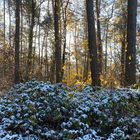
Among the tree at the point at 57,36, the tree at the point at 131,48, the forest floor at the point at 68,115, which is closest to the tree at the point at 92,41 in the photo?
the tree at the point at 131,48

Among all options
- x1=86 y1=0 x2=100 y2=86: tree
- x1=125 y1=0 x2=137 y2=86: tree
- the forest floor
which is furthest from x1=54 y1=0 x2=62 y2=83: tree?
the forest floor

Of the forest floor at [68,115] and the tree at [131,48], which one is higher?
the tree at [131,48]

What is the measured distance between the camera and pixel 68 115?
267 inches

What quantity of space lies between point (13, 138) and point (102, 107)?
7.37 ft

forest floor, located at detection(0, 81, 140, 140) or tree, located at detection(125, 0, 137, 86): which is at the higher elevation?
tree, located at detection(125, 0, 137, 86)

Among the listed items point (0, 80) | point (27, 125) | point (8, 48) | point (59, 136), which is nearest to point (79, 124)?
point (59, 136)

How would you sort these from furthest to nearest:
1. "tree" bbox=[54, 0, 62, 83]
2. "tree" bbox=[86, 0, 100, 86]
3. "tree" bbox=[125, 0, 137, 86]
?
1. "tree" bbox=[54, 0, 62, 83]
2. "tree" bbox=[86, 0, 100, 86]
3. "tree" bbox=[125, 0, 137, 86]

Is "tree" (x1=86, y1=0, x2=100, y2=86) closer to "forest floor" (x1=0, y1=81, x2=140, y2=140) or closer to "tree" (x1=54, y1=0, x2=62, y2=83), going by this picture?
"forest floor" (x1=0, y1=81, x2=140, y2=140)

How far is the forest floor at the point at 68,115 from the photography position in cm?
588

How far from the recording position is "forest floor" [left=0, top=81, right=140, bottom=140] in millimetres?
5883

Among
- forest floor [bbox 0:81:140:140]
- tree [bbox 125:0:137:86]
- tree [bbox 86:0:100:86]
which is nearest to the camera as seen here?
forest floor [bbox 0:81:140:140]

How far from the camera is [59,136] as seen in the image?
5.78 metres

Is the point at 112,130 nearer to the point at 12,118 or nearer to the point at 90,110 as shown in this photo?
the point at 90,110

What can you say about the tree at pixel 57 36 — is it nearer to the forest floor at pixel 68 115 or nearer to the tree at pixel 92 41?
the tree at pixel 92 41
